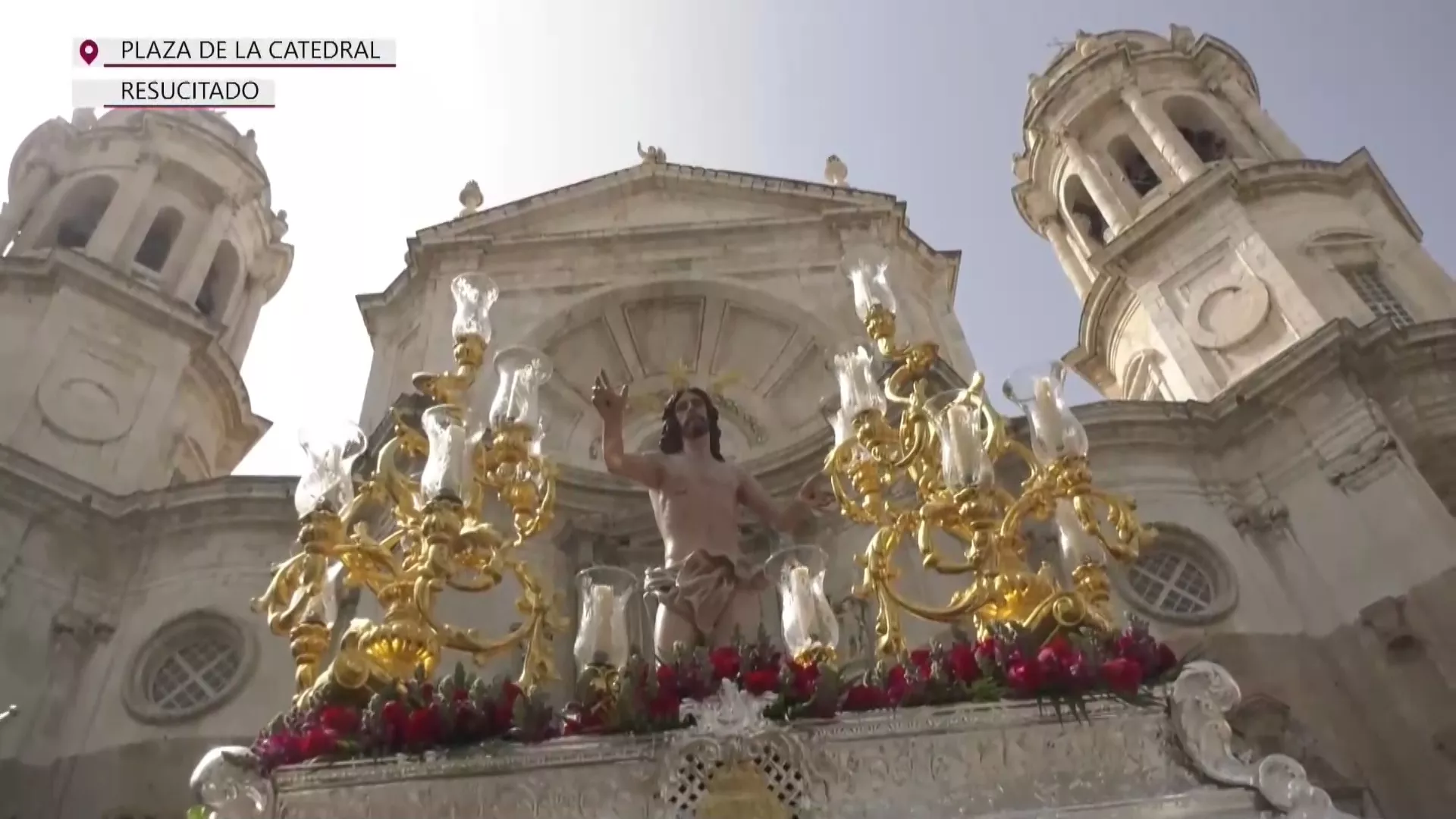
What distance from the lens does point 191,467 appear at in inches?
826

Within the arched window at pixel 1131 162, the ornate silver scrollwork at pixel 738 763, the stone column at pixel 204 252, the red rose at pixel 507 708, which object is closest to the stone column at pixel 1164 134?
the arched window at pixel 1131 162

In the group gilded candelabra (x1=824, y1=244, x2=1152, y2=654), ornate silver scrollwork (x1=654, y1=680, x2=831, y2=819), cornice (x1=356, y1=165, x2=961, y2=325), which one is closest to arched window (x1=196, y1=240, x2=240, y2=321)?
cornice (x1=356, y1=165, x2=961, y2=325)

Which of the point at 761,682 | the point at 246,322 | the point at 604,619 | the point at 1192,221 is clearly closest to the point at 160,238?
the point at 246,322

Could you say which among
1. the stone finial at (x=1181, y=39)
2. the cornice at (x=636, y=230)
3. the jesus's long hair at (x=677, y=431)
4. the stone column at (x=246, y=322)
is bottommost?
the jesus's long hair at (x=677, y=431)

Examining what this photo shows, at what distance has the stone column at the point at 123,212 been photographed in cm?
2148

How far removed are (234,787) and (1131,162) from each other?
2365cm

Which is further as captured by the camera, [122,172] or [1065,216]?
[1065,216]

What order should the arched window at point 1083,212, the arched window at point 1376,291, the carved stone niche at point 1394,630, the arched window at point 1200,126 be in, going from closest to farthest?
the carved stone niche at point 1394,630
the arched window at point 1376,291
the arched window at point 1200,126
the arched window at point 1083,212

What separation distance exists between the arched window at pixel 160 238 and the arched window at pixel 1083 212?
61.8ft

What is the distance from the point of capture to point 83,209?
23641mm

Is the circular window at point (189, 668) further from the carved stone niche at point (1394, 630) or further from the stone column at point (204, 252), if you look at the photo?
the carved stone niche at point (1394, 630)

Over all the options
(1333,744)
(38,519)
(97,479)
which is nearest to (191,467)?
(97,479)

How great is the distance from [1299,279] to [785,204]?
8.47 m

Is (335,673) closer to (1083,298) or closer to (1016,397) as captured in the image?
(1016,397)
